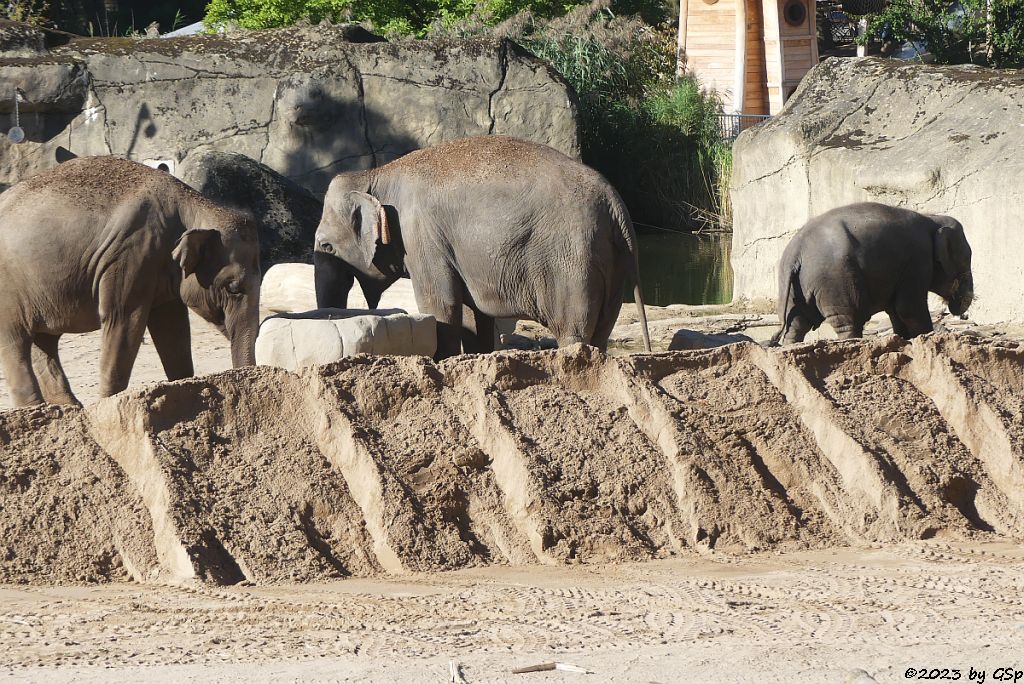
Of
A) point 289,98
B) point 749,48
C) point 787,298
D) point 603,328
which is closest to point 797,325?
point 787,298

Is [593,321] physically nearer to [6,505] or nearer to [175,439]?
[175,439]

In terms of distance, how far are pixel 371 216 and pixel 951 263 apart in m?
3.79

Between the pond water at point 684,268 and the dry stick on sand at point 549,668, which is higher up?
the dry stick on sand at point 549,668

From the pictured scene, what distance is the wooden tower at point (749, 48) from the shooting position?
82.2 ft

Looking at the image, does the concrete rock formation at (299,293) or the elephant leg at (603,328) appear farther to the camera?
the concrete rock formation at (299,293)

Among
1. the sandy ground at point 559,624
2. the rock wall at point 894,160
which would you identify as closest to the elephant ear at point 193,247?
the sandy ground at point 559,624

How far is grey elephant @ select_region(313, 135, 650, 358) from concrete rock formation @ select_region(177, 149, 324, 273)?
5.37m

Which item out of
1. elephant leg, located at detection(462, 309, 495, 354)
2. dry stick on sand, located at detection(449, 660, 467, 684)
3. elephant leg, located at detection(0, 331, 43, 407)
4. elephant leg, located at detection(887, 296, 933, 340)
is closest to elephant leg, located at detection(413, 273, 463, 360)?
elephant leg, located at detection(462, 309, 495, 354)

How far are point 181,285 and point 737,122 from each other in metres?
18.3

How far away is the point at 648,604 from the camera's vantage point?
417cm

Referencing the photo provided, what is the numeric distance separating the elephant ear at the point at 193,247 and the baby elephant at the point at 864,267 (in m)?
3.83

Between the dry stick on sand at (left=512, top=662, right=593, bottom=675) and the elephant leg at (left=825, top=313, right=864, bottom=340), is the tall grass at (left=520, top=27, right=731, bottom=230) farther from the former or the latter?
the dry stick on sand at (left=512, top=662, right=593, bottom=675)

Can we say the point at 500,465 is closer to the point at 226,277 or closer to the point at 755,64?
the point at 226,277

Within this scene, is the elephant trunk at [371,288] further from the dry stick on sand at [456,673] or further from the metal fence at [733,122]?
the metal fence at [733,122]
